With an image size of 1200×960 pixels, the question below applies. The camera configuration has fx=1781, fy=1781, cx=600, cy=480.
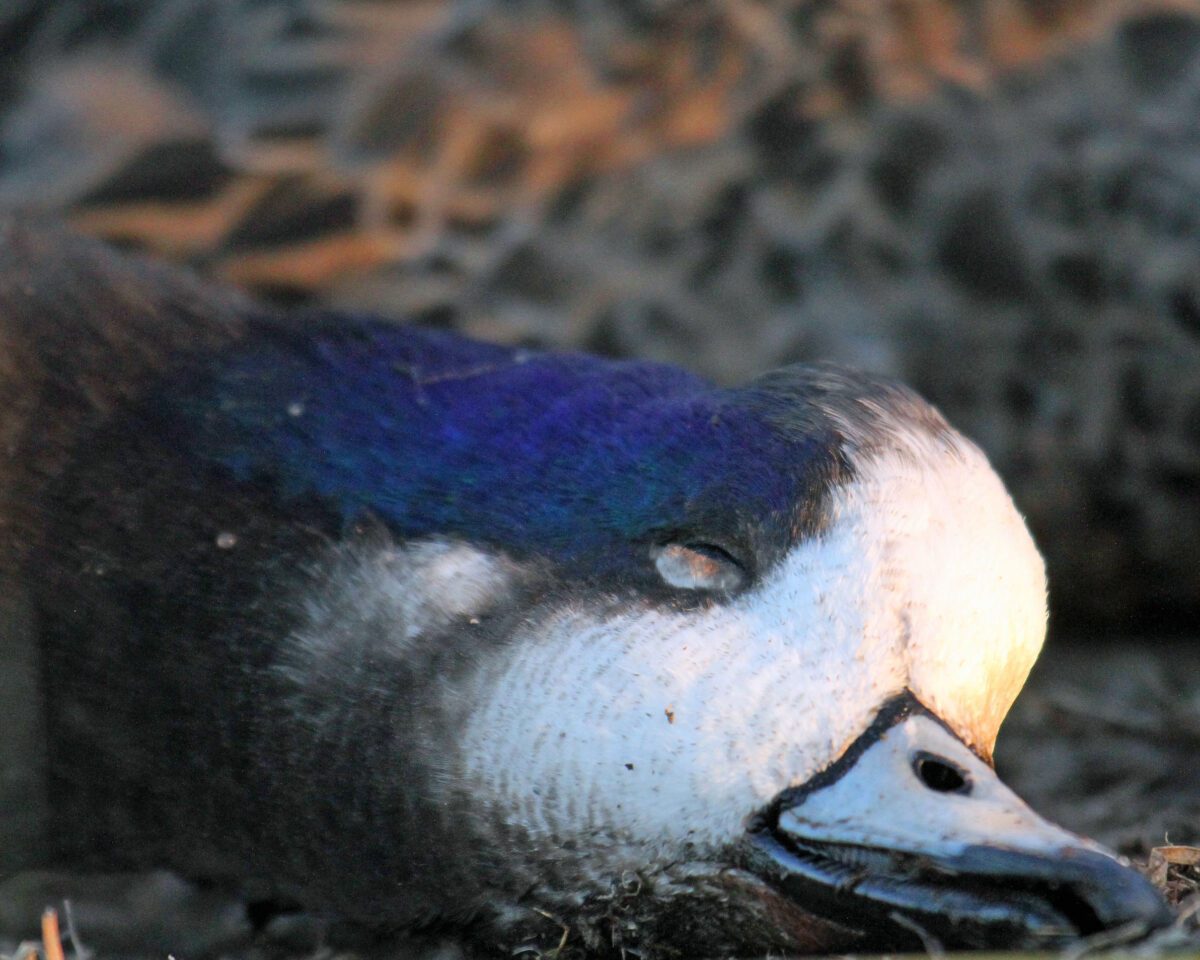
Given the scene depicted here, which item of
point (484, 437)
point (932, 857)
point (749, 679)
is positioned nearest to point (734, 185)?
point (484, 437)

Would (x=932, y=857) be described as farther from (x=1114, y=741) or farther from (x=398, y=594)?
(x=1114, y=741)

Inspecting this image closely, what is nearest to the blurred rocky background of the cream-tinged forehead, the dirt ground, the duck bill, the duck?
the dirt ground

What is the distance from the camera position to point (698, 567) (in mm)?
1699

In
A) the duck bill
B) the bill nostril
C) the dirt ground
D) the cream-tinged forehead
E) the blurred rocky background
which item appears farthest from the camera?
the blurred rocky background

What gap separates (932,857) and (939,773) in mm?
101

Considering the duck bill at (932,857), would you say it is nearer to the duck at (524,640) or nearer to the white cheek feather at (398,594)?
the duck at (524,640)

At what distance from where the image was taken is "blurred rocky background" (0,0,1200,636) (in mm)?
2732

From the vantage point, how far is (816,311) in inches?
120

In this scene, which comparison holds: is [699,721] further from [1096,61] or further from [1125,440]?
[1096,61]

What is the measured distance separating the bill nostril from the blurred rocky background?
1428 millimetres

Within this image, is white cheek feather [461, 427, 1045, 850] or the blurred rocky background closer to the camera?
white cheek feather [461, 427, 1045, 850]

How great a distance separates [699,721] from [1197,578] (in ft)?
6.23

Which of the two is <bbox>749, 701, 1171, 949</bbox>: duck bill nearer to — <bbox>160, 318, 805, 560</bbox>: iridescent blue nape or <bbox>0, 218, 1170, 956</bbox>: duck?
<bbox>0, 218, 1170, 956</bbox>: duck

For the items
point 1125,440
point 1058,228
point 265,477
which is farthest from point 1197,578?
point 265,477
